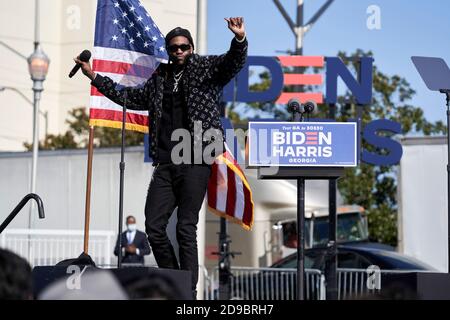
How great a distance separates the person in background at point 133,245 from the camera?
16531mm

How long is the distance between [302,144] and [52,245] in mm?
10385

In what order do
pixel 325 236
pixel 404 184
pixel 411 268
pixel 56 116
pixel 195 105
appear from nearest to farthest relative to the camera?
pixel 195 105 → pixel 411 268 → pixel 404 184 → pixel 325 236 → pixel 56 116

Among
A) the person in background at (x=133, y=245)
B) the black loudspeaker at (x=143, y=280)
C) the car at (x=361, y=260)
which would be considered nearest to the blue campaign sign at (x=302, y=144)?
the black loudspeaker at (x=143, y=280)

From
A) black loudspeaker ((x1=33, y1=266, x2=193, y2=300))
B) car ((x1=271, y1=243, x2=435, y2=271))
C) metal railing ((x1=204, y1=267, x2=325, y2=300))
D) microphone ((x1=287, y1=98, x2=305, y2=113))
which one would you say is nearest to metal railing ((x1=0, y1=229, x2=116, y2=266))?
metal railing ((x1=204, y1=267, x2=325, y2=300))

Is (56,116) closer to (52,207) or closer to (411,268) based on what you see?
(52,207)

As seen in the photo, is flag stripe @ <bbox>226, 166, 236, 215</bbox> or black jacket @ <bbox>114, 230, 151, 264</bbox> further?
black jacket @ <bbox>114, 230, 151, 264</bbox>

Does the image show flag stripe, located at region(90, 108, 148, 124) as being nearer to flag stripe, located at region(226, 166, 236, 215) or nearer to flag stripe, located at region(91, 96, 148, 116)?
flag stripe, located at region(91, 96, 148, 116)

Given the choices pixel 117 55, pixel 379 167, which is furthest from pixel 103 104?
pixel 379 167

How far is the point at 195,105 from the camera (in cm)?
714

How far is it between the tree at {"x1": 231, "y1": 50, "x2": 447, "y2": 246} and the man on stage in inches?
1013

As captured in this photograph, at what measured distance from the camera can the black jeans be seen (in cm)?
706

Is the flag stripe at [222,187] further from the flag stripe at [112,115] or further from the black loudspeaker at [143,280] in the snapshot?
the black loudspeaker at [143,280]
